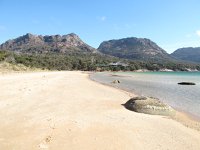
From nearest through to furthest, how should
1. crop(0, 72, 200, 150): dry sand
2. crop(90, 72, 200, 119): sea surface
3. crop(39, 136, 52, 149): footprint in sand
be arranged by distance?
crop(39, 136, 52, 149): footprint in sand → crop(0, 72, 200, 150): dry sand → crop(90, 72, 200, 119): sea surface

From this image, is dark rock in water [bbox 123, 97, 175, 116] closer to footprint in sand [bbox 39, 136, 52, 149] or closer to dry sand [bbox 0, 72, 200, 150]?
dry sand [bbox 0, 72, 200, 150]

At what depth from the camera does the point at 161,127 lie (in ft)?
44.4

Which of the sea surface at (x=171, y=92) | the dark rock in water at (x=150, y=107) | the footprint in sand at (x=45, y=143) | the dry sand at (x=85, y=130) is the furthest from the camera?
the sea surface at (x=171, y=92)

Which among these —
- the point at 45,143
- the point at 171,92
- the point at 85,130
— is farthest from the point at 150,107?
the point at 171,92

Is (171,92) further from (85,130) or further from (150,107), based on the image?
(85,130)

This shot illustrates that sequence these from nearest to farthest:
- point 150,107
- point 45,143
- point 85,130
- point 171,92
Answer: point 45,143, point 85,130, point 150,107, point 171,92

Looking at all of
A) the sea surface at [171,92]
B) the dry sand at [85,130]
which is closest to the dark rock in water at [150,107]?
the dry sand at [85,130]

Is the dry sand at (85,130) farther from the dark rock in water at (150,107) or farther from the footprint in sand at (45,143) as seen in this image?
the dark rock in water at (150,107)

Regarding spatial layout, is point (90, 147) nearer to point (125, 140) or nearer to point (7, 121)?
point (125, 140)

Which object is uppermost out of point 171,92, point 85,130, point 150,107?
point 150,107

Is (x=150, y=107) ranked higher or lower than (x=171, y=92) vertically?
higher

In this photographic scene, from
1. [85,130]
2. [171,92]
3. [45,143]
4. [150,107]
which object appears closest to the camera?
[45,143]

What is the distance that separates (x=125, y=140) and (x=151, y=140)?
1.21 meters

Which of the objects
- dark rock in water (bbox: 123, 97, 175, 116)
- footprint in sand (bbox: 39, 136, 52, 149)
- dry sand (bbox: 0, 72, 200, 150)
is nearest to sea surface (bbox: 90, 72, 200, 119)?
dark rock in water (bbox: 123, 97, 175, 116)
